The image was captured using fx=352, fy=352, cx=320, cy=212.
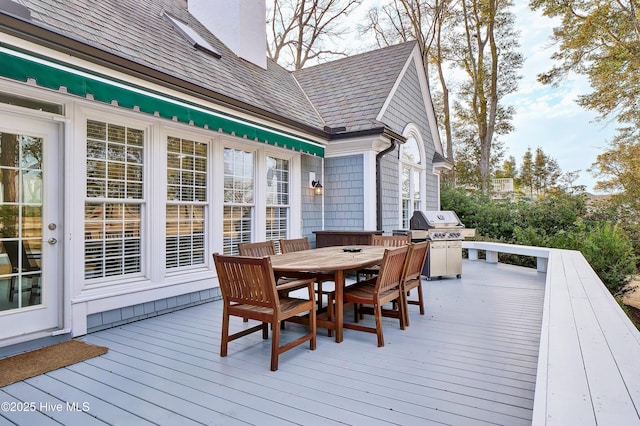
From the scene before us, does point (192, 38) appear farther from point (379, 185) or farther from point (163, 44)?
point (379, 185)

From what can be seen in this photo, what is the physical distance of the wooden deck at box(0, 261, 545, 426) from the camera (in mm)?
2305

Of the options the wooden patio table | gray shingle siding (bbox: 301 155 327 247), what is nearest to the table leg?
the wooden patio table

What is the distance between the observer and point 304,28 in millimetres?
15273

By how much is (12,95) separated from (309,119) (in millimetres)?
5036

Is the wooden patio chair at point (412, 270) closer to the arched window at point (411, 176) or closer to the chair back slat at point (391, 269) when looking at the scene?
the chair back slat at point (391, 269)

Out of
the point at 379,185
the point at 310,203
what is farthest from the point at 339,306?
the point at 379,185

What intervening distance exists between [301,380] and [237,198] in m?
3.81

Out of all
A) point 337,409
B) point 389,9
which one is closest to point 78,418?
point 337,409

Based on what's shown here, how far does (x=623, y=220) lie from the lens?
433 inches

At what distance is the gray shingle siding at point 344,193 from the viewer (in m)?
7.46

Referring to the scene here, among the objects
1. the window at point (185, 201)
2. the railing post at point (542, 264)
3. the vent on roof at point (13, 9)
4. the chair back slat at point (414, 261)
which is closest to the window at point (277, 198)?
the window at point (185, 201)

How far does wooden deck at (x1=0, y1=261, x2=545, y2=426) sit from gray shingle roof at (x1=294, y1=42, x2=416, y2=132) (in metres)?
4.83

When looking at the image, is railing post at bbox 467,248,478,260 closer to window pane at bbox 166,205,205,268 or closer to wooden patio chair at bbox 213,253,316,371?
window pane at bbox 166,205,205,268

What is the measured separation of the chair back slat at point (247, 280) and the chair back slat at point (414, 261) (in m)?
1.83
